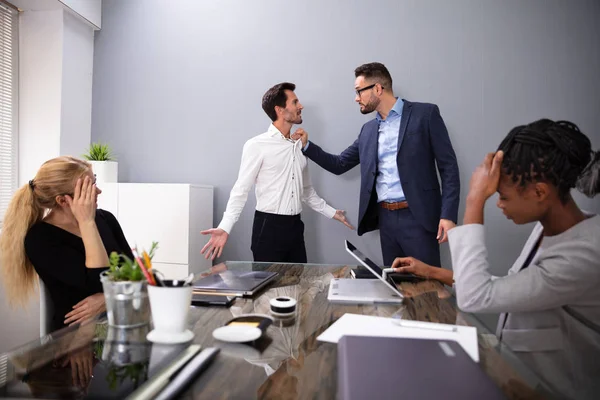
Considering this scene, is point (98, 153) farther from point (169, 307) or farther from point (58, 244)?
point (169, 307)

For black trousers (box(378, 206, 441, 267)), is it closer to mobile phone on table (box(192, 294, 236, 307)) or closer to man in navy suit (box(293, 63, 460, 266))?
man in navy suit (box(293, 63, 460, 266))

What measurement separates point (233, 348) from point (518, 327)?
0.76 m

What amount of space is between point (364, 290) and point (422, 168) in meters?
1.42

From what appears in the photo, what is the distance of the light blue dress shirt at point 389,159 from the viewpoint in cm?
266

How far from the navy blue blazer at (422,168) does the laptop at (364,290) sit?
3.67 ft

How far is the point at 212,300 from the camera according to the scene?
1205 millimetres

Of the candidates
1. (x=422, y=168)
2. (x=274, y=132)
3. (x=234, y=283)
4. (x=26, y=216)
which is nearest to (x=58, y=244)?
(x=26, y=216)

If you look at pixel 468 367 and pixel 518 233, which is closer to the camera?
pixel 468 367

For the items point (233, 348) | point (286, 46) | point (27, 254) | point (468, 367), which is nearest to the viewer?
point (468, 367)

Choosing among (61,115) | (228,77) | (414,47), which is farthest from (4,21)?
(414,47)

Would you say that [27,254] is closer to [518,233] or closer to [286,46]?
[286,46]

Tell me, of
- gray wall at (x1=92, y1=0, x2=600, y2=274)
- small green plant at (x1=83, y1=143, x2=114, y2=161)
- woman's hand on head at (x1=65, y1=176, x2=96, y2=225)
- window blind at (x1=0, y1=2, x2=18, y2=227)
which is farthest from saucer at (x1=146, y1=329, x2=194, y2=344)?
window blind at (x1=0, y1=2, x2=18, y2=227)

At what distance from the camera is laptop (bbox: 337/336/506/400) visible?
1.87ft

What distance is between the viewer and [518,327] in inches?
43.4
